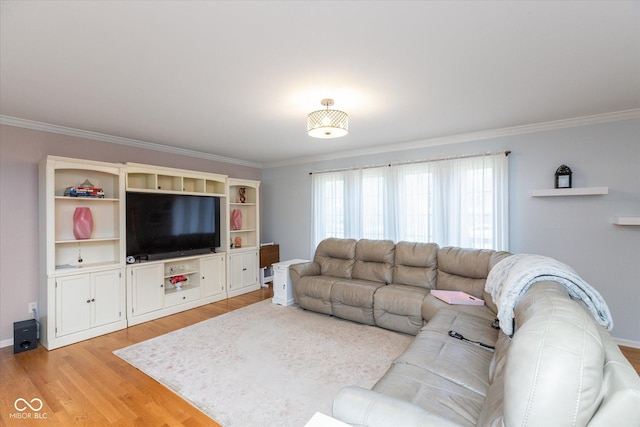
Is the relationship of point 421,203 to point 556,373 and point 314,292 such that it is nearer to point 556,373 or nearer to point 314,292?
point 314,292

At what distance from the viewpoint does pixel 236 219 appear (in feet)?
17.2

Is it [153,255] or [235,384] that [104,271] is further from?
[235,384]

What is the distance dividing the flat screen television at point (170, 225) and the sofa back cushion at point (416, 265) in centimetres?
297

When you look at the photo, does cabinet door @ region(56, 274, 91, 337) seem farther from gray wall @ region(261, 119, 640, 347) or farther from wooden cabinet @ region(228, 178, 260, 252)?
gray wall @ region(261, 119, 640, 347)

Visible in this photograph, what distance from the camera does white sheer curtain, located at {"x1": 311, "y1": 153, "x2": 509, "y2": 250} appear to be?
3648mm

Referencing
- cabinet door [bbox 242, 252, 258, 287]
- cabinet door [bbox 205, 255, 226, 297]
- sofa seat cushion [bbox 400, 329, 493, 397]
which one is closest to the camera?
sofa seat cushion [bbox 400, 329, 493, 397]

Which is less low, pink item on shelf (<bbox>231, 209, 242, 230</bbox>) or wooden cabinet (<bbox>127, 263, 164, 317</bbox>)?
pink item on shelf (<bbox>231, 209, 242, 230</bbox>)

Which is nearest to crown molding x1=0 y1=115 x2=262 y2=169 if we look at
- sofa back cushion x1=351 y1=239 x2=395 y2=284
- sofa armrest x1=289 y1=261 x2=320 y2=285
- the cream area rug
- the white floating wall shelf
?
sofa armrest x1=289 y1=261 x2=320 y2=285

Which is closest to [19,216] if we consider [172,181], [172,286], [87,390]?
[172,181]

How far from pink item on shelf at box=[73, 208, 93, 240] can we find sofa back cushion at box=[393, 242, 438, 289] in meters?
3.84

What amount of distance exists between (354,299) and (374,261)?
2.40ft

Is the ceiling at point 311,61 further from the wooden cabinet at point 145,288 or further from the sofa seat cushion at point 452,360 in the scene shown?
the sofa seat cushion at point 452,360

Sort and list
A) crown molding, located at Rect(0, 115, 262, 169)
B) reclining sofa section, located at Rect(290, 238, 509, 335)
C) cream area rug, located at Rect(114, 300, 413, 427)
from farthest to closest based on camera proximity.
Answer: reclining sofa section, located at Rect(290, 238, 509, 335) → crown molding, located at Rect(0, 115, 262, 169) → cream area rug, located at Rect(114, 300, 413, 427)

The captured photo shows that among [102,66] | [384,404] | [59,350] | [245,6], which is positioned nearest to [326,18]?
[245,6]
